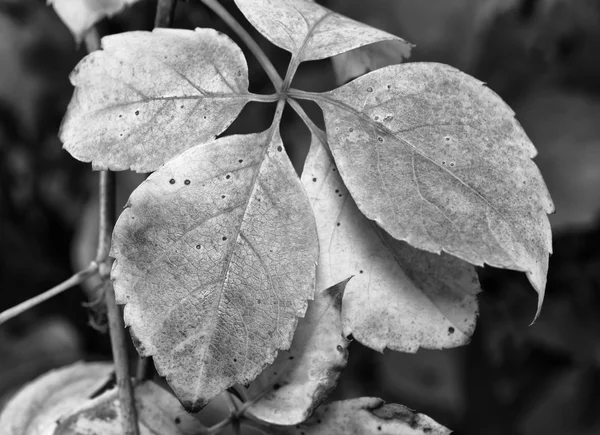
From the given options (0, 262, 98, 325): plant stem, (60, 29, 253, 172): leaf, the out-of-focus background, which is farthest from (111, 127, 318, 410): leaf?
the out-of-focus background

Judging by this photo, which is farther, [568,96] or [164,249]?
[568,96]

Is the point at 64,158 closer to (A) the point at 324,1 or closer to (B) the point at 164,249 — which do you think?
(A) the point at 324,1

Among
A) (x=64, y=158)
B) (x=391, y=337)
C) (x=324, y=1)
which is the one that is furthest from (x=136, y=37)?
(x=64, y=158)

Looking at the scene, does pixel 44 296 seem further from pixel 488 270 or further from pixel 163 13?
pixel 488 270

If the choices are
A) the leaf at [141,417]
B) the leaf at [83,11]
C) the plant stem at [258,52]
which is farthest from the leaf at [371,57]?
the leaf at [141,417]

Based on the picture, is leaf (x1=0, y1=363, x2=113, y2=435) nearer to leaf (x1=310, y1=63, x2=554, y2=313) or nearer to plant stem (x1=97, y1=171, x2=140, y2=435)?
plant stem (x1=97, y1=171, x2=140, y2=435)

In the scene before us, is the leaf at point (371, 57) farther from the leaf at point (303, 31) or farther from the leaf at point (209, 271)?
the leaf at point (209, 271)
